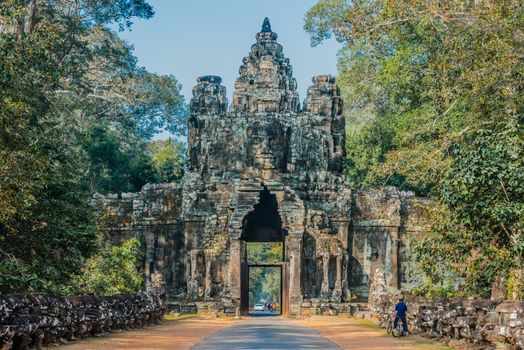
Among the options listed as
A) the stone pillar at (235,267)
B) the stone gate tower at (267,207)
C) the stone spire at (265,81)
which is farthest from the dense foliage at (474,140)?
the stone spire at (265,81)

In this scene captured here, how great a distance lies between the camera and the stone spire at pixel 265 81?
40.0 m

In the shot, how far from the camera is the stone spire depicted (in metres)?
40.0

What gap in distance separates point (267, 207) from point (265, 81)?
5573mm

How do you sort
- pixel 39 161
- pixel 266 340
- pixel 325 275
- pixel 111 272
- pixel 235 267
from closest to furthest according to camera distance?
pixel 266 340 → pixel 39 161 → pixel 111 272 → pixel 235 267 → pixel 325 275

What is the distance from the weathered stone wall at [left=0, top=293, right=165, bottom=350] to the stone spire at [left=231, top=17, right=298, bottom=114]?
14.9 meters

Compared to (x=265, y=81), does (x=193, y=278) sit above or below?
below

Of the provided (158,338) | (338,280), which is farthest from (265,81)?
(158,338)

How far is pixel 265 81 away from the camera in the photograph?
133 ft

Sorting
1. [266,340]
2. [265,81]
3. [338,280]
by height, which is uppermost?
[265,81]

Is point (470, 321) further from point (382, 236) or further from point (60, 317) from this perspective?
point (382, 236)

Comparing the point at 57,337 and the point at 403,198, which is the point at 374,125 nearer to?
the point at 403,198

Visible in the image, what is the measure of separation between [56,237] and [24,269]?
3064 mm

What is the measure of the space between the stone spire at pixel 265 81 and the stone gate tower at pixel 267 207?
6 centimetres

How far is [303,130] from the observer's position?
39.9 metres
